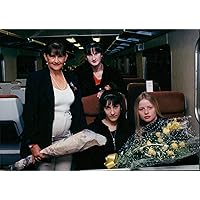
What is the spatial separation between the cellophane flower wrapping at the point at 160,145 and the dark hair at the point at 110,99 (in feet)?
0.67

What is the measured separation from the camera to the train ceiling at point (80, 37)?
11.3ft

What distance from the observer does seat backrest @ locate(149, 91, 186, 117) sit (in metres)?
3.54

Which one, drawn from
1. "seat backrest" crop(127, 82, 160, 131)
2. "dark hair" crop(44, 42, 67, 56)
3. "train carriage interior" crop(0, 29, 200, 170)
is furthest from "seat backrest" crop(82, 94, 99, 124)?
"dark hair" crop(44, 42, 67, 56)

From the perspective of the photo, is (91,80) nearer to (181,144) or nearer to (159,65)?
(159,65)

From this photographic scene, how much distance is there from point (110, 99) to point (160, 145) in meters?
0.42

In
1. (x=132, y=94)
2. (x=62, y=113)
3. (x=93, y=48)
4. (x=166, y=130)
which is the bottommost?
(x=166, y=130)

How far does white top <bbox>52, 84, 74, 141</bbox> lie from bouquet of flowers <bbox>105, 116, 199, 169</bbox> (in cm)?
33

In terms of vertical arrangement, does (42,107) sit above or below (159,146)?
Result: above

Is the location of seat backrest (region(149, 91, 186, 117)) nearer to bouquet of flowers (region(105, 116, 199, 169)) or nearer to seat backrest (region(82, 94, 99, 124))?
bouquet of flowers (region(105, 116, 199, 169))

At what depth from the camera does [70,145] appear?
3.57 m

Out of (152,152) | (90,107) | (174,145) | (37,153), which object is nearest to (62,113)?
(90,107)

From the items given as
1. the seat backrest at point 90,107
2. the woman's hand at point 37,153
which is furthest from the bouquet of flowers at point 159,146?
the woman's hand at point 37,153

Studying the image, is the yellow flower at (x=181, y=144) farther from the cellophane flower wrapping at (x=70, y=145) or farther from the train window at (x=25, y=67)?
the train window at (x=25, y=67)
